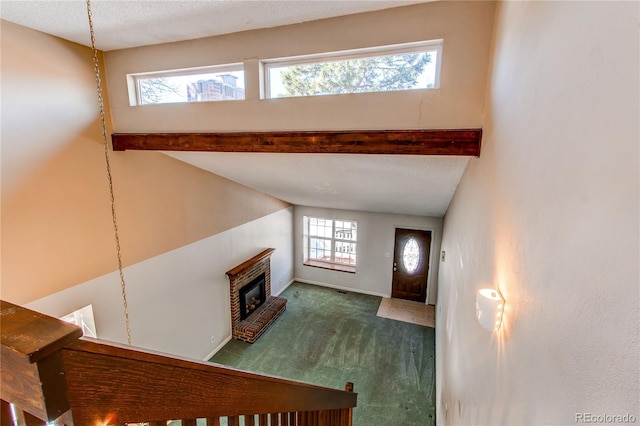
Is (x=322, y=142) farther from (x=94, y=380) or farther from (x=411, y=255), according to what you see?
(x=411, y=255)

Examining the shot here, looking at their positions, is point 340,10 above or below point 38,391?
above

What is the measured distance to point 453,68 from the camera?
219cm

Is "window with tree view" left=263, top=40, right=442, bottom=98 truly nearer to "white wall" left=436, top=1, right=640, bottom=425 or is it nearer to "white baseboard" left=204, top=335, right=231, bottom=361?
"white wall" left=436, top=1, right=640, bottom=425

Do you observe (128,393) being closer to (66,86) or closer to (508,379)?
(508,379)

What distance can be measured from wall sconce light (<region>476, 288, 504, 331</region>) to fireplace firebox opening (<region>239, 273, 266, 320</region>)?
16.7ft

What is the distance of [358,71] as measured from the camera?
8.22ft

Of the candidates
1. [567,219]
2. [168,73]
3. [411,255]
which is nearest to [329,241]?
[411,255]

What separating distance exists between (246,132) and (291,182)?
187 centimetres

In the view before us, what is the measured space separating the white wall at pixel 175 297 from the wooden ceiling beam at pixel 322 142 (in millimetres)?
1695

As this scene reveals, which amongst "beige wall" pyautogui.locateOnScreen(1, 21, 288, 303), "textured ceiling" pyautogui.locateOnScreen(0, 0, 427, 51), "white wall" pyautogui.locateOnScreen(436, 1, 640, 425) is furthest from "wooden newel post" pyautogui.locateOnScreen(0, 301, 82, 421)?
"beige wall" pyautogui.locateOnScreen(1, 21, 288, 303)

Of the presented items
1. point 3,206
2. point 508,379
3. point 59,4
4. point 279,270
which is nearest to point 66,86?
point 59,4

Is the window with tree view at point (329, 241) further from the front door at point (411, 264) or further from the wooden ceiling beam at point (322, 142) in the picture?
the wooden ceiling beam at point (322, 142)

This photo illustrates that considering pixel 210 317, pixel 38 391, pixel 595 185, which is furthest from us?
pixel 210 317

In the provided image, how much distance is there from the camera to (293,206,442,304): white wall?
7.09 metres
